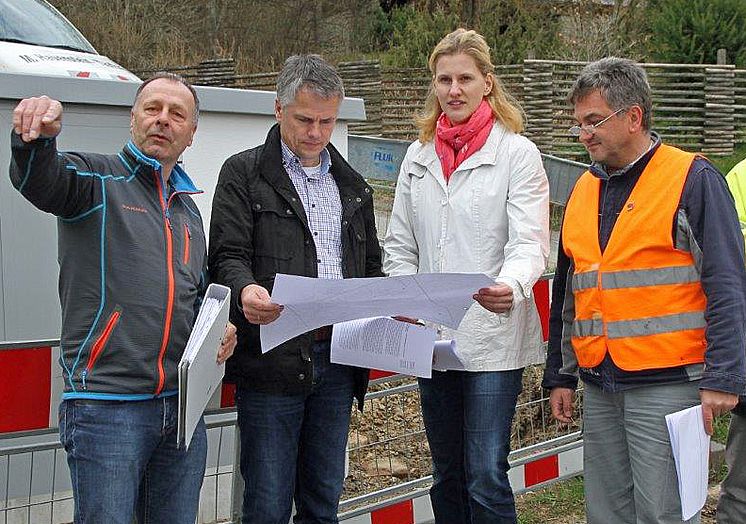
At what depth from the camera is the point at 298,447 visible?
11.5 ft

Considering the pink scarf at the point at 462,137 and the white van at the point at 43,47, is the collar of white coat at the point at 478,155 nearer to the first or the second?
the pink scarf at the point at 462,137

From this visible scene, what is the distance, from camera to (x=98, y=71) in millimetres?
6695

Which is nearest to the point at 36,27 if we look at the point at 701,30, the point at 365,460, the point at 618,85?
the point at 365,460

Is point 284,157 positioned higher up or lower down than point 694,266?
higher up

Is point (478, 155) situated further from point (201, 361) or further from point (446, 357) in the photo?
point (201, 361)

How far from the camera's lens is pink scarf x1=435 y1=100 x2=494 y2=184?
3.69 metres

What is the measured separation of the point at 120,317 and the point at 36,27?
501 centimetres

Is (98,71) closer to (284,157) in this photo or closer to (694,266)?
(284,157)

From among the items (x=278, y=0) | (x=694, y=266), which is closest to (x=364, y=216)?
(x=694, y=266)

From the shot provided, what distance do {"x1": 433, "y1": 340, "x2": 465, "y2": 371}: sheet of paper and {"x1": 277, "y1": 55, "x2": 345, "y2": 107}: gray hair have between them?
0.94 meters

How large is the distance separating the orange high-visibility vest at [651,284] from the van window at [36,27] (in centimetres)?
488

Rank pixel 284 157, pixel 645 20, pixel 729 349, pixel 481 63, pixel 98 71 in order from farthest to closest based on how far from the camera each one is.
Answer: pixel 645 20
pixel 98 71
pixel 481 63
pixel 284 157
pixel 729 349

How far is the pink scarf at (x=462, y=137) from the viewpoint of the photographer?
3.69 meters

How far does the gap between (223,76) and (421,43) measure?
4.82 metres
